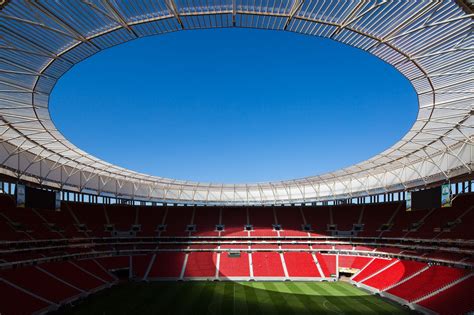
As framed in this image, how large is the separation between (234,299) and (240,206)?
27587 millimetres

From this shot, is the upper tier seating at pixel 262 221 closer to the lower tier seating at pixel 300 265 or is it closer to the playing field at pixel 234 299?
the lower tier seating at pixel 300 265

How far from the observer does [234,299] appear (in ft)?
119

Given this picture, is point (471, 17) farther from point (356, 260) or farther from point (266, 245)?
point (266, 245)

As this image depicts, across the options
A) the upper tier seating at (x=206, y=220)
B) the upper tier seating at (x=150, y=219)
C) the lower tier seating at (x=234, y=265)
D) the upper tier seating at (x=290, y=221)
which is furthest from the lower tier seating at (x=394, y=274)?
the upper tier seating at (x=150, y=219)

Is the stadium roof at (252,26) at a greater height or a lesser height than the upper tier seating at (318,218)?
greater

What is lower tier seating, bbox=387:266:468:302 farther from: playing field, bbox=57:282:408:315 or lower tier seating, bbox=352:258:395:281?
lower tier seating, bbox=352:258:395:281

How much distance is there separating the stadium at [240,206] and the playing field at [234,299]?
0.23 m

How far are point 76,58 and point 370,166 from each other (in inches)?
1350

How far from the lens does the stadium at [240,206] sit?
18.5 metres

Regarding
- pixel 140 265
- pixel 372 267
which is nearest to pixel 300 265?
pixel 372 267

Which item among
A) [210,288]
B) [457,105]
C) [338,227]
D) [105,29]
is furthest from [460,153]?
[105,29]

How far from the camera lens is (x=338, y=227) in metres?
56.6

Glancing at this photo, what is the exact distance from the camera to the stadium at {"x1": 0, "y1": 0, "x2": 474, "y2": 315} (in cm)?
1855

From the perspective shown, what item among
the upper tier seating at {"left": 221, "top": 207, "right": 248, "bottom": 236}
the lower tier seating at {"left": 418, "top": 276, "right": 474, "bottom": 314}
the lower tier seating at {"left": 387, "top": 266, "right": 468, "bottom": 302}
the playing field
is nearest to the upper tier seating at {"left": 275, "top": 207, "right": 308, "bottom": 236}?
the upper tier seating at {"left": 221, "top": 207, "right": 248, "bottom": 236}
